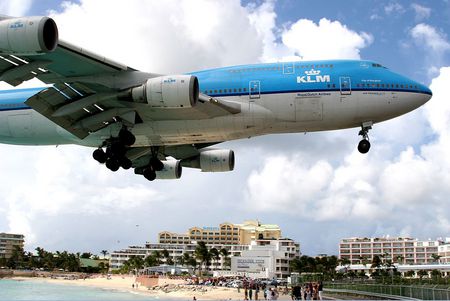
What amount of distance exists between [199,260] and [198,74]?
6736 inches

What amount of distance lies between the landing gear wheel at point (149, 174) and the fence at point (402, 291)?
57.2ft

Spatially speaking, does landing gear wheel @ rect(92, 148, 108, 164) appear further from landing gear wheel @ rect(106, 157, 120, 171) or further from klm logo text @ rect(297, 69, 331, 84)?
klm logo text @ rect(297, 69, 331, 84)

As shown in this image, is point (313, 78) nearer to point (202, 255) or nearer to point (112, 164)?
point (112, 164)

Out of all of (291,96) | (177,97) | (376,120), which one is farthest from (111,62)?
(376,120)

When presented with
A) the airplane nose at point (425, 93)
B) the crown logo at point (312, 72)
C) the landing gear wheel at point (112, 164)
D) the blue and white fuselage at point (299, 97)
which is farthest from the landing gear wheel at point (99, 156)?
the airplane nose at point (425, 93)

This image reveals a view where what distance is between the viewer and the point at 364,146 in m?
30.3

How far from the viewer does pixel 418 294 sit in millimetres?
32375

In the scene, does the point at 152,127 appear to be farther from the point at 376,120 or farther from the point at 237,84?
the point at 376,120

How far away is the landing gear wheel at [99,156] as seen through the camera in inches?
1278

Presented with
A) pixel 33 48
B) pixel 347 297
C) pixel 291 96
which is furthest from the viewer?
pixel 347 297

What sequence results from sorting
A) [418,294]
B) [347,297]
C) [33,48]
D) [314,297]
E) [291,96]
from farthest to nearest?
[347,297] < [314,297] < [418,294] < [291,96] < [33,48]

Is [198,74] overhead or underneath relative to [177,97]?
overhead

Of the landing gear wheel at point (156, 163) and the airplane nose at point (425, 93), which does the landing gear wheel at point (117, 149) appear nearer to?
the landing gear wheel at point (156, 163)

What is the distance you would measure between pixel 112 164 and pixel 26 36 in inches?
454
